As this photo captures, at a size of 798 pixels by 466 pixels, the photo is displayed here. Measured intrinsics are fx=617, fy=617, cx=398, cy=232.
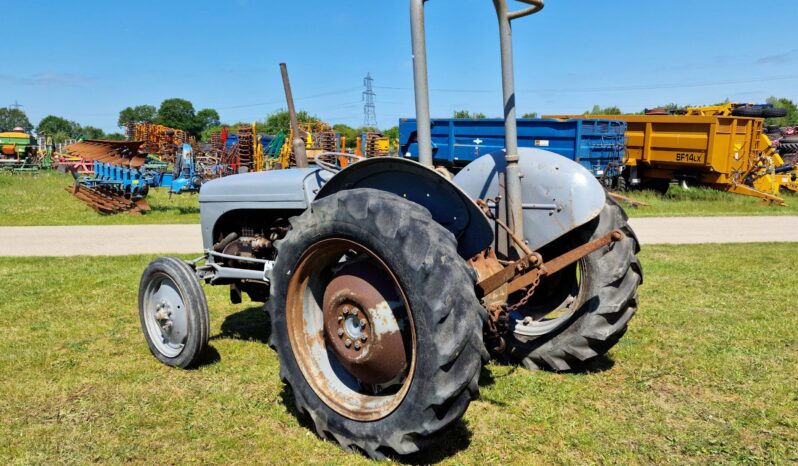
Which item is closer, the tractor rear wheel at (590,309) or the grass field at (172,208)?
the tractor rear wheel at (590,309)

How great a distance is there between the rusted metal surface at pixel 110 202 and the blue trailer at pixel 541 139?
21.6ft

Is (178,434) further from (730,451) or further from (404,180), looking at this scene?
(730,451)

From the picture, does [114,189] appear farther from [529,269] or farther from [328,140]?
[529,269]

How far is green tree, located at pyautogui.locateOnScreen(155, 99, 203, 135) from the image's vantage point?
107312mm

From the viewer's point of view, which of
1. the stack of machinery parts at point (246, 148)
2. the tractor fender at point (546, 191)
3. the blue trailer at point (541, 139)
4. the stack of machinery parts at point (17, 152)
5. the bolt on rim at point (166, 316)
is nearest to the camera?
the tractor fender at point (546, 191)

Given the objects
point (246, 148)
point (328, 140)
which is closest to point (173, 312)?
point (246, 148)

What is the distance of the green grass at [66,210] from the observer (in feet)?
41.8

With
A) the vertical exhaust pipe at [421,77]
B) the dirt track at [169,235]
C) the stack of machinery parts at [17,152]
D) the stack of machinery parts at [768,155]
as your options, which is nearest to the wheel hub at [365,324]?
the vertical exhaust pipe at [421,77]

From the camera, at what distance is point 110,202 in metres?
13.8

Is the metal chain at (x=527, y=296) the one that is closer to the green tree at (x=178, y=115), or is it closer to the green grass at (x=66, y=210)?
the green grass at (x=66, y=210)

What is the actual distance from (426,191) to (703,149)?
13856mm

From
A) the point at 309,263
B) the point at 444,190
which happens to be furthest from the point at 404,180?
the point at 309,263

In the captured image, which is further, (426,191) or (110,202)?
(110,202)

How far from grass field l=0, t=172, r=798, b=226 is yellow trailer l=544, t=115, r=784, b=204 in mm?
413
